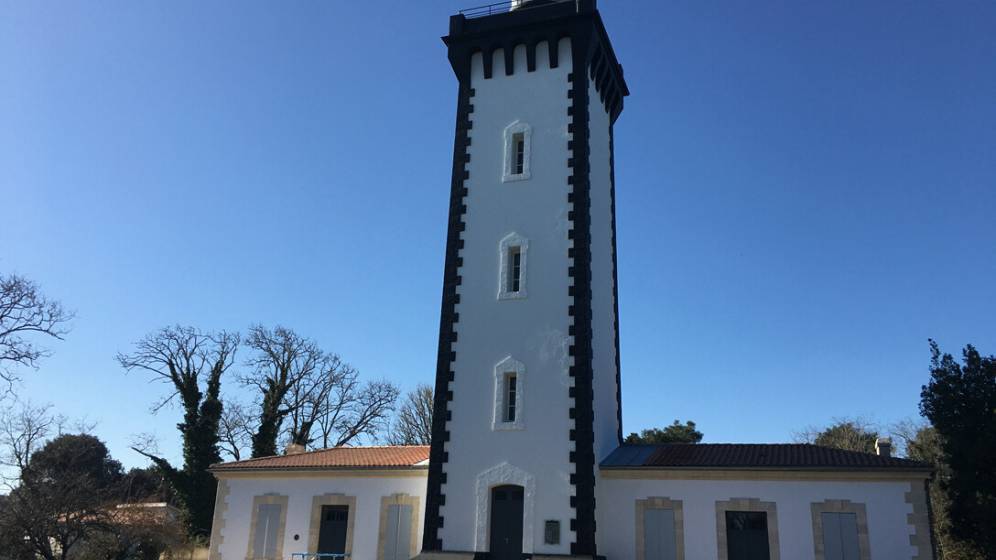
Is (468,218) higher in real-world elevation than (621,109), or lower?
lower

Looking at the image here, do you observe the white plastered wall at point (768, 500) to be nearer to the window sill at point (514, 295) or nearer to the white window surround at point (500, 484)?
the white window surround at point (500, 484)

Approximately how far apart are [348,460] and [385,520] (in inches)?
97.1

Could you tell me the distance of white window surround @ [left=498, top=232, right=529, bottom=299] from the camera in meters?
20.8

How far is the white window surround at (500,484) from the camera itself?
1877cm

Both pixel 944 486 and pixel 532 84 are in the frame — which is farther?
pixel 532 84

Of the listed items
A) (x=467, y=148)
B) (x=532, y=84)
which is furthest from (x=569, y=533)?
(x=532, y=84)

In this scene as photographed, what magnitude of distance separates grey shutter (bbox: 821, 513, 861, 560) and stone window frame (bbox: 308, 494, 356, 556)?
12.0m

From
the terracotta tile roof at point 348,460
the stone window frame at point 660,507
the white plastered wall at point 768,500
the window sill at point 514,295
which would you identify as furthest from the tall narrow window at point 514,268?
the stone window frame at point 660,507

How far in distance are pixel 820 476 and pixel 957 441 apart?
415cm

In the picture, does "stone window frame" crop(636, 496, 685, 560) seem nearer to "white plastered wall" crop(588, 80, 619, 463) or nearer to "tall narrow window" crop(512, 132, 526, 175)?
"white plastered wall" crop(588, 80, 619, 463)

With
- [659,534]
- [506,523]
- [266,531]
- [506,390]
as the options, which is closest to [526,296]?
[506,390]

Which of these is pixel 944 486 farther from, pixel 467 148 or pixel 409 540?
pixel 467 148

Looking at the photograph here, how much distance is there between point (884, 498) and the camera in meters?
17.7

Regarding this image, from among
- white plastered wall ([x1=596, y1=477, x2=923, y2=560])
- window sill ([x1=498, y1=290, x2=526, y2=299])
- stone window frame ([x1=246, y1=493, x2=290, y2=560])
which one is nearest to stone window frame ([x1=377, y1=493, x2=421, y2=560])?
stone window frame ([x1=246, y1=493, x2=290, y2=560])
